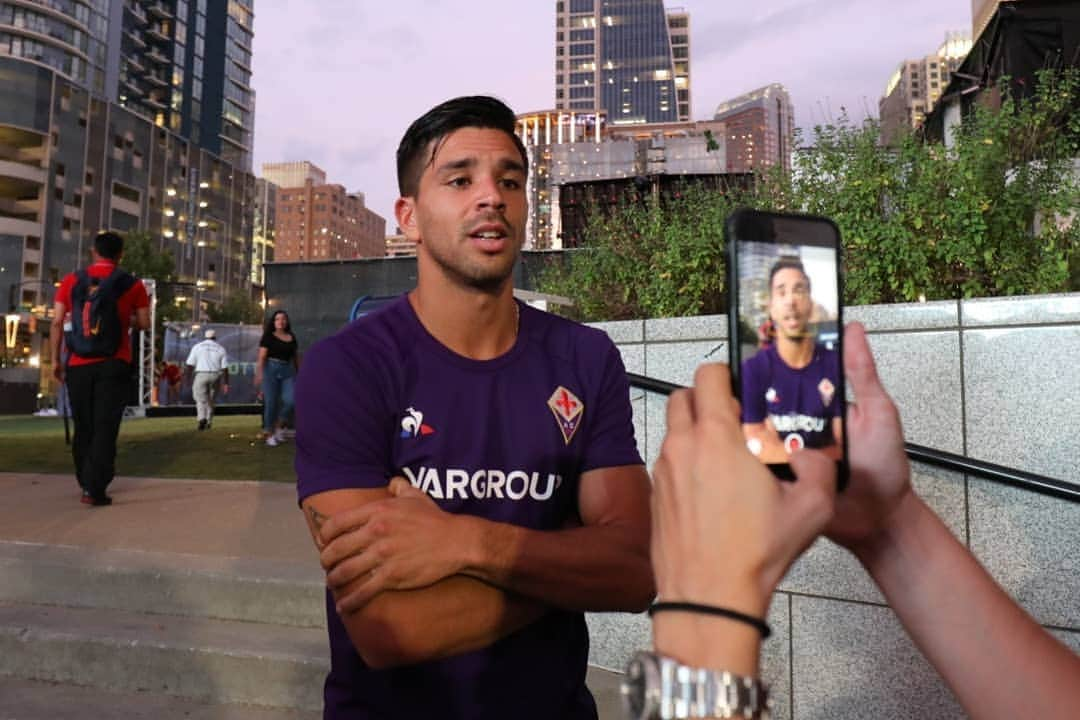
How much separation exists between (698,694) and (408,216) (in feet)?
5.75

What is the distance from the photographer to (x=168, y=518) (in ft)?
19.1

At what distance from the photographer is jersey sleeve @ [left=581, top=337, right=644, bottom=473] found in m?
1.92

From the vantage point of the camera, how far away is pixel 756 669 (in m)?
0.66

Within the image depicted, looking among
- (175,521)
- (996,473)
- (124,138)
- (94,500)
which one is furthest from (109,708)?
(124,138)

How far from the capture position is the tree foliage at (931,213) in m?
3.84

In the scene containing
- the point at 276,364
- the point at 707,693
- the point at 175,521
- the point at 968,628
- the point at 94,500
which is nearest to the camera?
the point at 707,693

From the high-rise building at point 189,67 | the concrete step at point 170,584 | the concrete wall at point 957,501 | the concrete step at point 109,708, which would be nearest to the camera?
the concrete wall at point 957,501

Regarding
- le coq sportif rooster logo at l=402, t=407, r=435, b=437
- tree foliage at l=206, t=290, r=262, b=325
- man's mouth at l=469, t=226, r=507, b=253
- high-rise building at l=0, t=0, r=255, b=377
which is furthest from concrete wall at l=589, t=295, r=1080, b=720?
tree foliage at l=206, t=290, r=262, b=325

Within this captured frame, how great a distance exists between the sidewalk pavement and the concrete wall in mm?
2825

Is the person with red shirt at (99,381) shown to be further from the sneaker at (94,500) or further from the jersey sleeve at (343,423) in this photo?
the jersey sleeve at (343,423)

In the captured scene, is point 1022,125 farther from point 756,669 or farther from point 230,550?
point 230,550

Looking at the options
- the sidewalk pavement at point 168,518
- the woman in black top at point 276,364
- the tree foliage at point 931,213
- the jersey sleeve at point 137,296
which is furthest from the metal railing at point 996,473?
the woman in black top at point 276,364

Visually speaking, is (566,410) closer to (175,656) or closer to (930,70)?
(175,656)

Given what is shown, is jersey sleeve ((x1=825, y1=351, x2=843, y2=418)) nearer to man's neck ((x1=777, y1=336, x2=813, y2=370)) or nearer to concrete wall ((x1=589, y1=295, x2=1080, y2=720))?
man's neck ((x1=777, y1=336, x2=813, y2=370))
